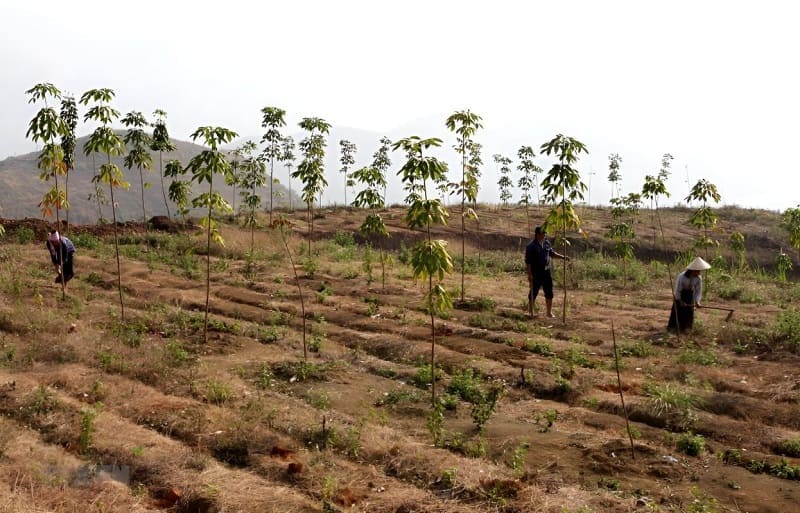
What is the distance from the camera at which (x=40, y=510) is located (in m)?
5.08

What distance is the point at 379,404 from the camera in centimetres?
792

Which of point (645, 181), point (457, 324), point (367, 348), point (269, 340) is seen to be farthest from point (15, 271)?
point (645, 181)

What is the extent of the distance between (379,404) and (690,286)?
642 cm

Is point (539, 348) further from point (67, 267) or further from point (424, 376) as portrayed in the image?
point (67, 267)

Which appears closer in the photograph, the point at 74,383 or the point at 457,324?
the point at 74,383

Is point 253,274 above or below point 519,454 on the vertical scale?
above

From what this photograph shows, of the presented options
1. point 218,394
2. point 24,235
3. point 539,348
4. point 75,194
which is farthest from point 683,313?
point 75,194

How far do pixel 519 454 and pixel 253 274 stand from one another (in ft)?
38.5

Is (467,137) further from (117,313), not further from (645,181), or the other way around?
(117,313)

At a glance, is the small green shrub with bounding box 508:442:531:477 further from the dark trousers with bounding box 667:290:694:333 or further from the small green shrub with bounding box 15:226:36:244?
the small green shrub with bounding box 15:226:36:244

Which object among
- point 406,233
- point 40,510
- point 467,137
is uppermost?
point 467,137

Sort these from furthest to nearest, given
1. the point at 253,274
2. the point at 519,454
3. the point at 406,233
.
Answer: the point at 406,233 < the point at 253,274 < the point at 519,454

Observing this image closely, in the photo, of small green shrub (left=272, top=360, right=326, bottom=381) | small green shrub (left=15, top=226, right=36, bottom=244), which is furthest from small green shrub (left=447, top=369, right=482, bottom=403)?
small green shrub (left=15, top=226, right=36, bottom=244)

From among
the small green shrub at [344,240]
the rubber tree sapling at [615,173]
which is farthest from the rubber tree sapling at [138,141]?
the rubber tree sapling at [615,173]
